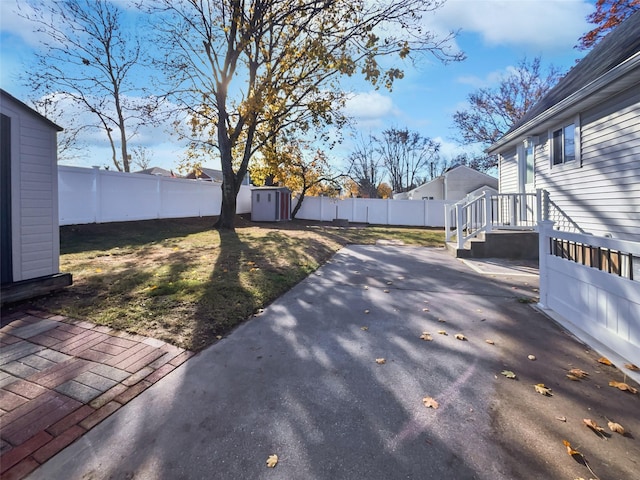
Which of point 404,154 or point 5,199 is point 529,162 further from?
point 404,154

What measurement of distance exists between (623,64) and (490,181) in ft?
87.3

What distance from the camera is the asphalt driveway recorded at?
174 centimetres

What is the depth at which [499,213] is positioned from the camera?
884 centimetres

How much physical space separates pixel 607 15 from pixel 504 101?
1008 centimetres

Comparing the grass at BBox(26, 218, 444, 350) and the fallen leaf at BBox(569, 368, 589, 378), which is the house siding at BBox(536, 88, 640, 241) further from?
the grass at BBox(26, 218, 444, 350)

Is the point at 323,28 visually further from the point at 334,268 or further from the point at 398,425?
the point at 398,425

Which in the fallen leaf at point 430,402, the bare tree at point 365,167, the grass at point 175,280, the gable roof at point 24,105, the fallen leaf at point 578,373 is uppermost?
the bare tree at point 365,167

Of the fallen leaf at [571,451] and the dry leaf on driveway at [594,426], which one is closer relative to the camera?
the fallen leaf at [571,451]

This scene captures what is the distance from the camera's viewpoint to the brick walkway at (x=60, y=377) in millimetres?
1910

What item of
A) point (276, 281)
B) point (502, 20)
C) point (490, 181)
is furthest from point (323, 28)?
point (490, 181)

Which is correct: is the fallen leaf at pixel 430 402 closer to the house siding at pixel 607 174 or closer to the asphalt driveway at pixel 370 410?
the asphalt driveway at pixel 370 410

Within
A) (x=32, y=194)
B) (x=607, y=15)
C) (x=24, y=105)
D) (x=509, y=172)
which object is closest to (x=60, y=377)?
(x=32, y=194)

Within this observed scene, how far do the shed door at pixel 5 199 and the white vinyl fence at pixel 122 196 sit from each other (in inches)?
252

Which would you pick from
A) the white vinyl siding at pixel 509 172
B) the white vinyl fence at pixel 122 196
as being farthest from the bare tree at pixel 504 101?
the white vinyl fence at pixel 122 196
